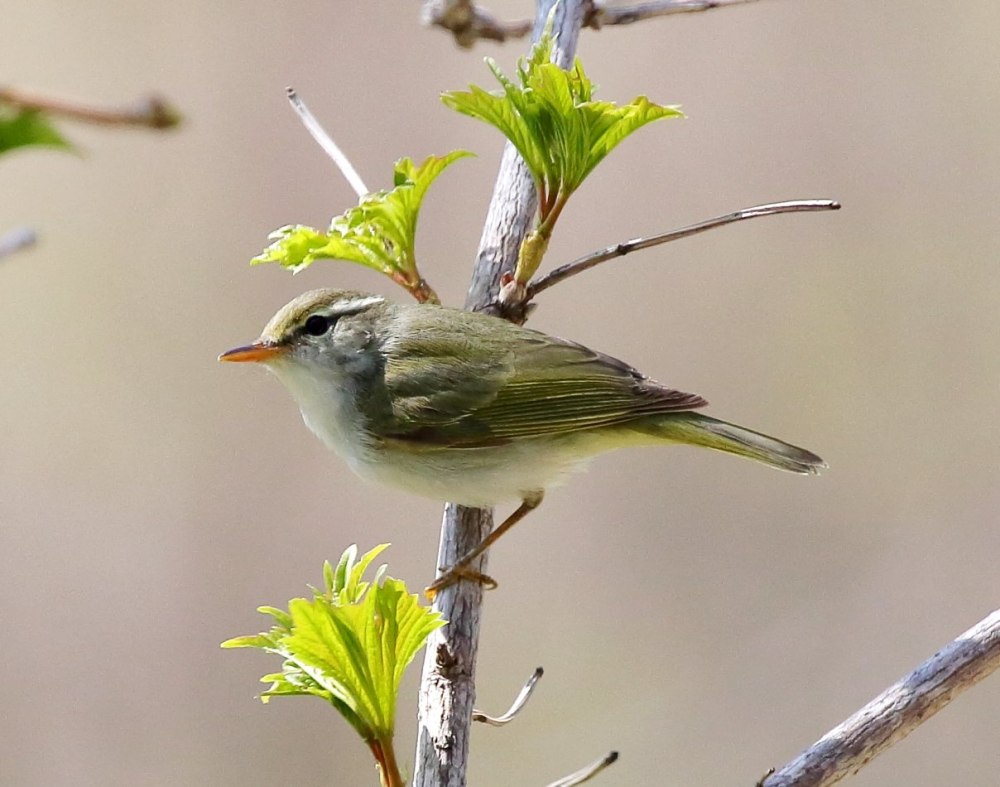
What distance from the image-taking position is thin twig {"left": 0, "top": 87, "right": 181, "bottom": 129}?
526mm

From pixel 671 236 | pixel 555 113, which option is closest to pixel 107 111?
pixel 555 113

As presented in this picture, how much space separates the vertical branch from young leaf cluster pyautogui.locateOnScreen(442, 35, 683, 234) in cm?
45

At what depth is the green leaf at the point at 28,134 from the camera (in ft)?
2.37

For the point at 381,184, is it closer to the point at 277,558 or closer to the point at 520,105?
the point at 277,558

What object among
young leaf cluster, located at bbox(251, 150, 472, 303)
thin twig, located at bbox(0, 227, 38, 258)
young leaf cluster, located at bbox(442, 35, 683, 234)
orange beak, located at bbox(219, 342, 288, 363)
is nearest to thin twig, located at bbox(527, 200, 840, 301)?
young leaf cluster, located at bbox(442, 35, 683, 234)

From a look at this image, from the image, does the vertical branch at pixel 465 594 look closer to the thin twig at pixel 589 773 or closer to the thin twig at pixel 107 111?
the thin twig at pixel 589 773

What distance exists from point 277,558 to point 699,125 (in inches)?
90.8

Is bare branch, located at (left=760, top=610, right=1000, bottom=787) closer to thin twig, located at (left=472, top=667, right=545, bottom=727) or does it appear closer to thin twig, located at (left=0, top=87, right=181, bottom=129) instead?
thin twig, located at (left=472, top=667, right=545, bottom=727)

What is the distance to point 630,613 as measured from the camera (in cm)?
404

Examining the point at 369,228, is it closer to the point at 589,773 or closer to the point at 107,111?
the point at 589,773

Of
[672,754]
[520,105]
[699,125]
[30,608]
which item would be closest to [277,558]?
[30,608]

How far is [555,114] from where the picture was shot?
72.2 inches

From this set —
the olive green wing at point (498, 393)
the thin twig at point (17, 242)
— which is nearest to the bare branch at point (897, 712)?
the olive green wing at point (498, 393)

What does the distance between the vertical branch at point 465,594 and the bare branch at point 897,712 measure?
1.75 ft
